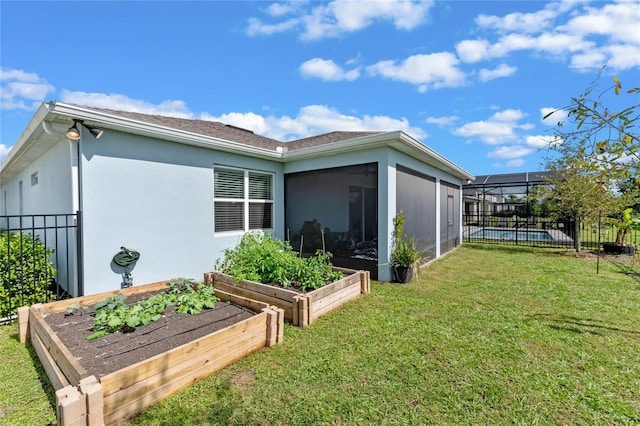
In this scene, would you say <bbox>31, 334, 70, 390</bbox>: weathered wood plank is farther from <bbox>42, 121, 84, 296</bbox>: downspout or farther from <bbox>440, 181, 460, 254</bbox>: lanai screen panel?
<bbox>440, 181, 460, 254</bbox>: lanai screen panel

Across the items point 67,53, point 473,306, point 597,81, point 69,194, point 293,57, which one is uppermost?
point 293,57

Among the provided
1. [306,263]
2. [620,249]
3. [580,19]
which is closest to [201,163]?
[306,263]

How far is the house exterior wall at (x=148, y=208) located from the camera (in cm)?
457

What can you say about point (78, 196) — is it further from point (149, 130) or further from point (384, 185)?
point (384, 185)

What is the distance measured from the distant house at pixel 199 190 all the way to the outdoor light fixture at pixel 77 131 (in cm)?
5

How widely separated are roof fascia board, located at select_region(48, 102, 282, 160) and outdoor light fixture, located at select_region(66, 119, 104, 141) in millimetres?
159

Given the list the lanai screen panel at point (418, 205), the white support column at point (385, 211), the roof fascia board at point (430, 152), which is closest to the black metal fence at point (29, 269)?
the white support column at point (385, 211)

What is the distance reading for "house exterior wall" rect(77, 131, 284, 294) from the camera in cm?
457

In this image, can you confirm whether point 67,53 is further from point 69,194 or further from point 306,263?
point 306,263

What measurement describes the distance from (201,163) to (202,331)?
3912 mm

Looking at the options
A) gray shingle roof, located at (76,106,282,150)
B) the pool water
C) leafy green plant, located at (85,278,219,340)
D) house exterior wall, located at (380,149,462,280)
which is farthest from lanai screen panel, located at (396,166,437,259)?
the pool water

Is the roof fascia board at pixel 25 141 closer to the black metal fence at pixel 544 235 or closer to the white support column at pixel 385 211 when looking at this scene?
the white support column at pixel 385 211

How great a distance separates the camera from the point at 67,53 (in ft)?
21.0

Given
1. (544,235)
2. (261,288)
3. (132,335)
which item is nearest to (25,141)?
(132,335)
